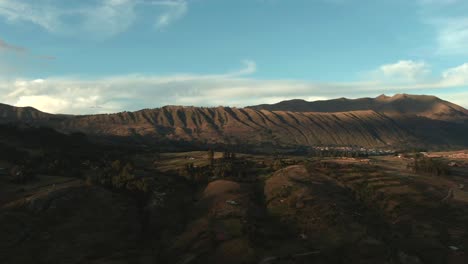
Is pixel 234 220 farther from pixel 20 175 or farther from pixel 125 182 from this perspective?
pixel 20 175

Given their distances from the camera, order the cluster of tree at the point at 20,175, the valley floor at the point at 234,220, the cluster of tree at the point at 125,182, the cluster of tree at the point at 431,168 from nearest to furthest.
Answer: the valley floor at the point at 234,220
the cluster of tree at the point at 125,182
the cluster of tree at the point at 20,175
the cluster of tree at the point at 431,168

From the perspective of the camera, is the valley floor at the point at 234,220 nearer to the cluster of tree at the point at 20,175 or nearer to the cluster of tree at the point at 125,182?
the cluster of tree at the point at 125,182

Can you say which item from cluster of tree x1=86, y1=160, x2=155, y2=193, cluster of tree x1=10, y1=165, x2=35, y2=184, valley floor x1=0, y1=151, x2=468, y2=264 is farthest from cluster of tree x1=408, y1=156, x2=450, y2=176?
cluster of tree x1=10, y1=165, x2=35, y2=184

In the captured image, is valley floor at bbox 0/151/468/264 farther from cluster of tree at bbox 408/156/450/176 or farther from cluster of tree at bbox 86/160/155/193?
cluster of tree at bbox 408/156/450/176

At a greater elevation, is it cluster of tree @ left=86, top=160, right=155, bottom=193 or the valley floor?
cluster of tree @ left=86, top=160, right=155, bottom=193

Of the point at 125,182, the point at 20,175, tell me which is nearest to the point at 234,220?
the point at 125,182

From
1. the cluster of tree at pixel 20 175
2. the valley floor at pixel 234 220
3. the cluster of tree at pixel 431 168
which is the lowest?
the valley floor at pixel 234 220

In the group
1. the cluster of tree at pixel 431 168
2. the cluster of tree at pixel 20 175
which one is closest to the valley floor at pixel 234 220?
the cluster of tree at pixel 20 175

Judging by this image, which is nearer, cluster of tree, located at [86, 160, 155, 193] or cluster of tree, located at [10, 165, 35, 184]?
cluster of tree, located at [86, 160, 155, 193]

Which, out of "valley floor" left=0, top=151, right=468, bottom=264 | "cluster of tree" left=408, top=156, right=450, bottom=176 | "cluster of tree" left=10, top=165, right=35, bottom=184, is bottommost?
"valley floor" left=0, top=151, right=468, bottom=264

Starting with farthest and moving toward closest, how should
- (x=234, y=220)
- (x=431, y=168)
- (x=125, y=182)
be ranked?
(x=431, y=168) < (x=125, y=182) < (x=234, y=220)

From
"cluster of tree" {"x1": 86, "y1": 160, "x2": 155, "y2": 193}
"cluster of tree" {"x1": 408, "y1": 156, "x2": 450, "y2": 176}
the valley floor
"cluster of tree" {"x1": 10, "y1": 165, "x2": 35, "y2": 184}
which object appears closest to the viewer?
the valley floor
